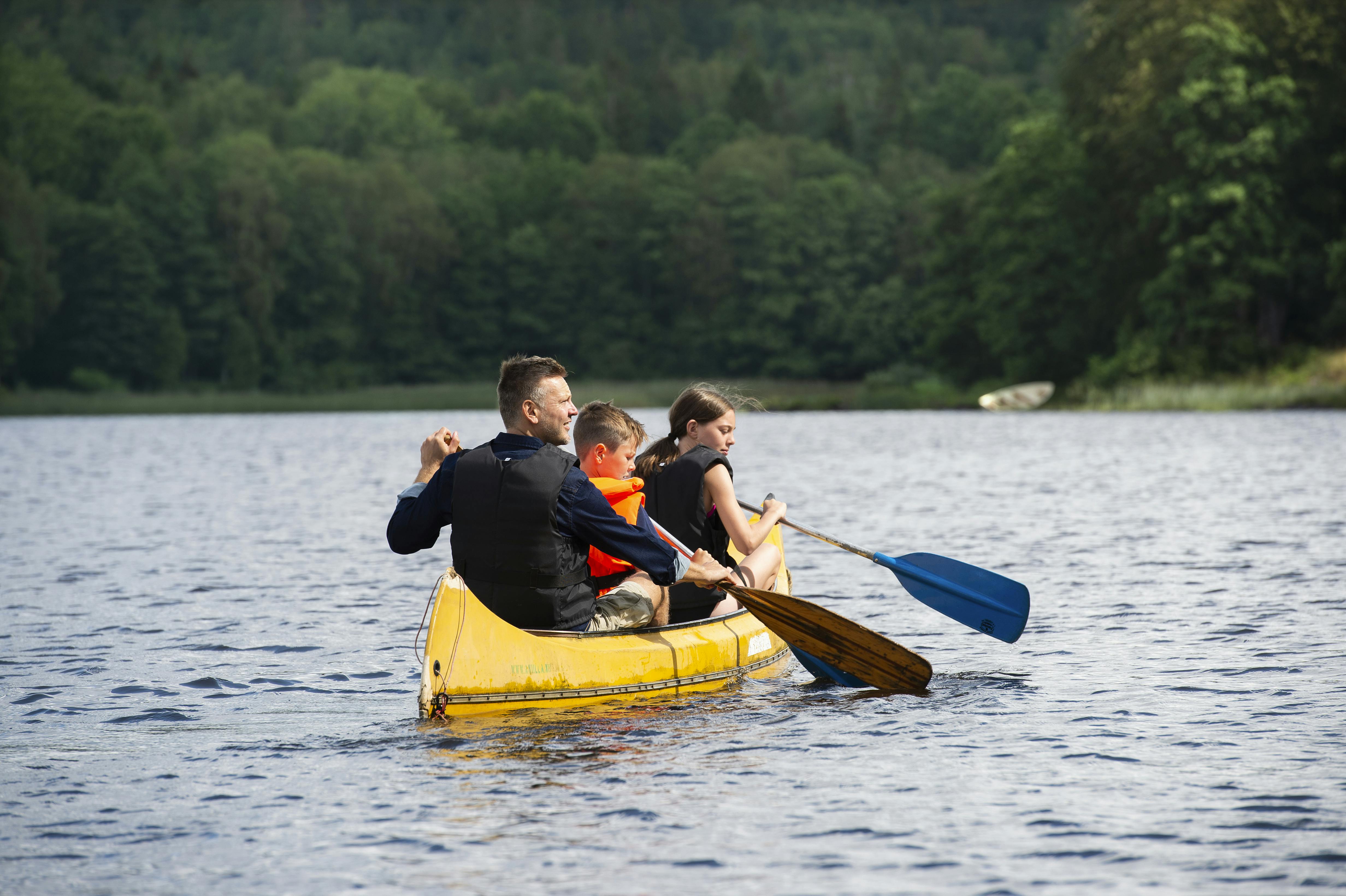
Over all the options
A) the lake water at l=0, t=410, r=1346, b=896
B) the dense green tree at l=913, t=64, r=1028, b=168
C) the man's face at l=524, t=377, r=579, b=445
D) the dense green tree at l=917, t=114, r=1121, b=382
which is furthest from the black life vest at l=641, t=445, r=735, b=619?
the dense green tree at l=913, t=64, r=1028, b=168

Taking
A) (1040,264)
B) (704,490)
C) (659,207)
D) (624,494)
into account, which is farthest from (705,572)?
(659,207)

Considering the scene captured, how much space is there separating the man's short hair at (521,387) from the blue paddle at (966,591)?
208 centimetres

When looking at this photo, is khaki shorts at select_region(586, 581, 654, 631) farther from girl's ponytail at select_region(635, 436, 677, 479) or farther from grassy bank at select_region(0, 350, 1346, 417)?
grassy bank at select_region(0, 350, 1346, 417)

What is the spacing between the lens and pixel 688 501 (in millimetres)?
8406

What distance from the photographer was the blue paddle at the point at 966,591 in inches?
346

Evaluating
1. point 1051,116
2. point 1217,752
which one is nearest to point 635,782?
point 1217,752

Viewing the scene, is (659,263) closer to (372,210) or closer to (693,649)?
(372,210)

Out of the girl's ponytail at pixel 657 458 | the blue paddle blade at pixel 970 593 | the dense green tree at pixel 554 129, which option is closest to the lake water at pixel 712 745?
the blue paddle blade at pixel 970 593

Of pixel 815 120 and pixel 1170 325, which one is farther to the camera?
pixel 815 120

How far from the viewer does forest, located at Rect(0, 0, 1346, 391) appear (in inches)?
1784

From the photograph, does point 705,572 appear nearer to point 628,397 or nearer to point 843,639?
point 843,639

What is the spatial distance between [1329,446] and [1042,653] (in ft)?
65.5

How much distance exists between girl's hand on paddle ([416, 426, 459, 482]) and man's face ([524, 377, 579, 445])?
365 mm

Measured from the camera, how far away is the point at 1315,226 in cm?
4541
